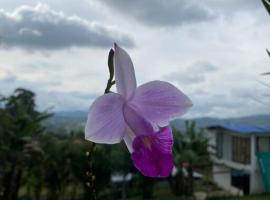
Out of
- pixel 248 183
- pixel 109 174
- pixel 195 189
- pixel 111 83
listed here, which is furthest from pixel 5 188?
pixel 111 83

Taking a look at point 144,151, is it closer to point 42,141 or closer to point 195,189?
point 42,141

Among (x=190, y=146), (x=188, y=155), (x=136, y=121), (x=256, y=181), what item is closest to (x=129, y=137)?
(x=136, y=121)

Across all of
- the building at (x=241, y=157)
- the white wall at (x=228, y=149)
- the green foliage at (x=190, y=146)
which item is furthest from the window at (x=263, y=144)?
the green foliage at (x=190, y=146)

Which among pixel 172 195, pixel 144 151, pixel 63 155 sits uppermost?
pixel 144 151

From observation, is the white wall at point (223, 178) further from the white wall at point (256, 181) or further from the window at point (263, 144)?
the window at point (263, 144)

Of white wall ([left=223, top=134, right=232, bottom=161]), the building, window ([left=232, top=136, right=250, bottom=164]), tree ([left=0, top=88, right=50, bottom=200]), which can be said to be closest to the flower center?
tree ([left=0, top=88, right=50, bottom=200])

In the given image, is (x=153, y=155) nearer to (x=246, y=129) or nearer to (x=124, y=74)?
(x=124, y=74)

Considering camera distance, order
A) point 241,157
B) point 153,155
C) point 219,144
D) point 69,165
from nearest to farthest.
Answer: point 153,155 < point 69,165 < point 241,157 < point 219,144
